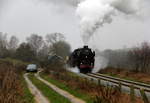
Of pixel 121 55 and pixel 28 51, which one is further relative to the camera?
pixel 28 51

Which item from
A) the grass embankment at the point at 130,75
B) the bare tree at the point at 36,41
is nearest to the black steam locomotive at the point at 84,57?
the grass embankment at the point at 130,75

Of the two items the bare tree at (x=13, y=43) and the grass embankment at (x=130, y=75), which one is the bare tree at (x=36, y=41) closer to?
the bare tree at (x=13, y=43)

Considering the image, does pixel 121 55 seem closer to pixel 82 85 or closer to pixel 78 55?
pixel 78 55

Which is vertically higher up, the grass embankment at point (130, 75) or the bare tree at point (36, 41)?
the bare tree at point (36, 41)

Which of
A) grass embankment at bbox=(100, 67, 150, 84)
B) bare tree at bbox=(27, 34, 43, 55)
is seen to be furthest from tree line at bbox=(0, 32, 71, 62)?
grass embankment at bbox=(100, 67, 150, 84)

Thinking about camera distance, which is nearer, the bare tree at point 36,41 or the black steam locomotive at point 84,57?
the black steam locomotive at point 84,57

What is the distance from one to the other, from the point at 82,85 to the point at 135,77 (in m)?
13.3

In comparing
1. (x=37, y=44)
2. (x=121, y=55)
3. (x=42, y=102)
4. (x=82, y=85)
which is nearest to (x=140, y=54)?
(x=121, y=55)

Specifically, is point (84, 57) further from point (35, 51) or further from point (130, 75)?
point (35, 51)

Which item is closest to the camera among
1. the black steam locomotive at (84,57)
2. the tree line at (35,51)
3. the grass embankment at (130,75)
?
the grass embankment at (130,75)

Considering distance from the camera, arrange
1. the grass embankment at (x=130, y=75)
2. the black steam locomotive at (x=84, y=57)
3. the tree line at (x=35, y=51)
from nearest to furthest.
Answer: the grass embankment at (x=130, y=75), the black steam locomotive at (x=84, y=57), the tree line at (x=35, y=51)

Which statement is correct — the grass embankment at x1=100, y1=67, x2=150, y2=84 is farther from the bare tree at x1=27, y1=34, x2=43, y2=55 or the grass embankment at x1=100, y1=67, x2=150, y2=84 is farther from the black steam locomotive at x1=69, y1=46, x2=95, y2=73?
the bare tree at x1=27, y1=34, x2=43, y2=55

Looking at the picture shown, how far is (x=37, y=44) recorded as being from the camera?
13950cm

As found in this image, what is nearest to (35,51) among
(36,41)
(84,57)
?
(36,41)
